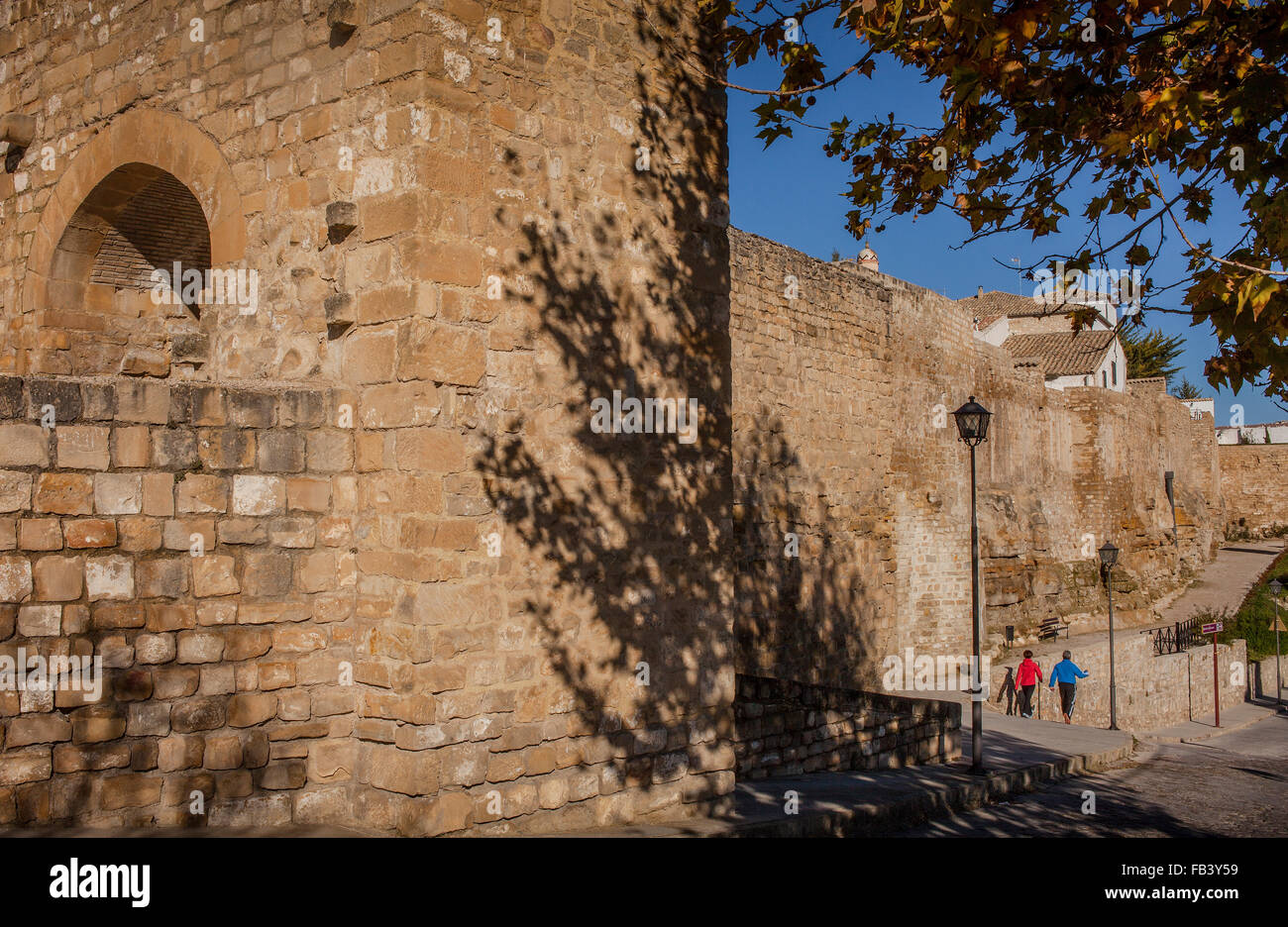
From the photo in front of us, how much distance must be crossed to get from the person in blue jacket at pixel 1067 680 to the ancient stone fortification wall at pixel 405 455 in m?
12.9

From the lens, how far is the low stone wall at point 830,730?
869 cm

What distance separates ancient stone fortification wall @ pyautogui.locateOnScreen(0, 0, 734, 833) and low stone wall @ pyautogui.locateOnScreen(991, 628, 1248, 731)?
13.5 metres

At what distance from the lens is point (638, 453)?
18.6 ft

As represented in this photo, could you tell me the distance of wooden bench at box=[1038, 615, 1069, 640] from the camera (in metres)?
22.3

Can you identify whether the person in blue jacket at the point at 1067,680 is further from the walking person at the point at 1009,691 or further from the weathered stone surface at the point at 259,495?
the weathered stone surface at the point at 259,495

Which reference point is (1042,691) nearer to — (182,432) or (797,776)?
(797,776)

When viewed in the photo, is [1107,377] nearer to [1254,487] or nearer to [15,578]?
[1254,487]

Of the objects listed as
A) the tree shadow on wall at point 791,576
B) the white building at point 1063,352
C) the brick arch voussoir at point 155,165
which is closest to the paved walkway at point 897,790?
the tree shadow on wall at point 791,576

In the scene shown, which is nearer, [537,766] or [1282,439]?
[537,766]

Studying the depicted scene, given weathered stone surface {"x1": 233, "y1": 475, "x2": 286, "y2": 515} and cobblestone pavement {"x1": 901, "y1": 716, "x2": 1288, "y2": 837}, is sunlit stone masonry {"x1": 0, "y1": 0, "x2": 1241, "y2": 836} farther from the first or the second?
cobblestone pavement {"x1": 901, "y1": 716, "x2": 1288, "y2": 837}

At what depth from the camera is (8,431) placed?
13.6ft

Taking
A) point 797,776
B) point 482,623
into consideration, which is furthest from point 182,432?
point 797,776

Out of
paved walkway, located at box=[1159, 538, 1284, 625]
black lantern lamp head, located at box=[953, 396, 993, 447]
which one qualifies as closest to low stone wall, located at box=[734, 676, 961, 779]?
black lantern lamp head, located at box=[953, 396, 993, 447]
